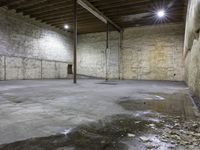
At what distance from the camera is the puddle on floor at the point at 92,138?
1.04 metres

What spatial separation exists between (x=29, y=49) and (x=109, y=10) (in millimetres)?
5381

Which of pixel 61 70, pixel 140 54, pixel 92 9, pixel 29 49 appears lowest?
pixel 61 70

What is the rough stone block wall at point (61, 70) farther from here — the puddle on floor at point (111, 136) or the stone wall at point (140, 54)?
the puddle on floor at point (111, 136)

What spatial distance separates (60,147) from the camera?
1.03 metres

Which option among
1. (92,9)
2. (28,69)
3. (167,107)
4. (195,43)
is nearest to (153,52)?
(92,9)

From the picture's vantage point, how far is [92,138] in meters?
1.18

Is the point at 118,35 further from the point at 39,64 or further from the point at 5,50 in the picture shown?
the point at 5,50

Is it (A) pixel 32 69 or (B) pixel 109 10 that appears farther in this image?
(A) pixel 32 69

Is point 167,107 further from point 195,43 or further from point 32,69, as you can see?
point 32,69

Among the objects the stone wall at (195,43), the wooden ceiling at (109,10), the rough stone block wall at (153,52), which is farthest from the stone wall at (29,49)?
the stone wall at (195,43)

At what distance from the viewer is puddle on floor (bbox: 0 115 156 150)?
1.04m

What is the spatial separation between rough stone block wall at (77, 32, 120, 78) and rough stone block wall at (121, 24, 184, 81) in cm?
71

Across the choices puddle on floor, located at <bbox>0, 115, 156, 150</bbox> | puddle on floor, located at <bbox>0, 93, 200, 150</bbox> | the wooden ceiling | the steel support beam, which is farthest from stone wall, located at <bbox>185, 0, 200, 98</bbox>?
the steel support beam

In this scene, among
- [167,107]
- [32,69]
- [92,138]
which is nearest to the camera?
[92,138]
